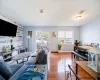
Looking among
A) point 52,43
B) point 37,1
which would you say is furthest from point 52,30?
point 37,1

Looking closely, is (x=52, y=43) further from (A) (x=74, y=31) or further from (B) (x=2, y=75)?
(B) (x=2, y=75)

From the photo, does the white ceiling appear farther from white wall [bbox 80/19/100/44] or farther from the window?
the window

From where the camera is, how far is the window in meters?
8.89

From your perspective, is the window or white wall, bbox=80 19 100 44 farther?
the window

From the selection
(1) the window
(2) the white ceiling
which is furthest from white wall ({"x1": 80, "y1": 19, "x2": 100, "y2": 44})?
(1) the window

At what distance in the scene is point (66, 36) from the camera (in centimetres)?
895

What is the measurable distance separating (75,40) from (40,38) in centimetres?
296

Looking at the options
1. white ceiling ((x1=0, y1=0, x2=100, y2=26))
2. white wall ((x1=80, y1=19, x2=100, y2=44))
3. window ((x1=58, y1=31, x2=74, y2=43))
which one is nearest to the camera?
white ceiling ((x1=0, y1=0, x2=100, y2=26))

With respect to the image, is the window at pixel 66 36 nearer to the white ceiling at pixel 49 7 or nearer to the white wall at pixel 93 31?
the white wall at pixel 93 31

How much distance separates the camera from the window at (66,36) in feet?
29.2

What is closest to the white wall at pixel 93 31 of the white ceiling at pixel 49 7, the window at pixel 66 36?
the white ceiling at pixel 49 7

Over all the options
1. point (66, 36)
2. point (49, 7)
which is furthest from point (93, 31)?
point (49, 7)

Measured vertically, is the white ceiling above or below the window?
above

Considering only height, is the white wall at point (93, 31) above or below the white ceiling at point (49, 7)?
below
